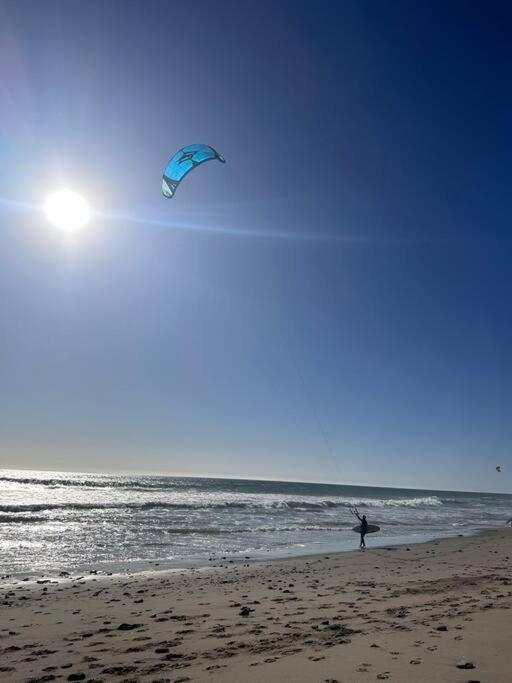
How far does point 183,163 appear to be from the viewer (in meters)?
14.0

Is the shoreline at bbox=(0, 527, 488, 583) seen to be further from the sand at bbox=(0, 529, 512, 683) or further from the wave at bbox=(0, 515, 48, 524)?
the wave at bbox=(0, 515, 48, 524)

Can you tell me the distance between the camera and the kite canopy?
13.7m

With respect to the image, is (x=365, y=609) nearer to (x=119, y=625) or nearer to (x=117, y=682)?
(x=119, y=625)

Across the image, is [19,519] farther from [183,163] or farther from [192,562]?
[183,163]

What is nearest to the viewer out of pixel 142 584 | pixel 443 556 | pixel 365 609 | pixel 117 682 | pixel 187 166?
pixel 117 682

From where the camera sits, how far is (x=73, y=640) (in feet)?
20.1

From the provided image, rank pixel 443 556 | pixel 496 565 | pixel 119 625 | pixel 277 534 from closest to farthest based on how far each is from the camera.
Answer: pixel 119 625
pixel 496 565
pixel 443 556
pixel 277 534

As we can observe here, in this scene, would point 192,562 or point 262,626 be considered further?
point 192,562

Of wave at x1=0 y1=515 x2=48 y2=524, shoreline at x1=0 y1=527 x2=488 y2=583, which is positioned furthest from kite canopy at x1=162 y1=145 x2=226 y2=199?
wave at x1=0 y1=515 x2=48 y2=524

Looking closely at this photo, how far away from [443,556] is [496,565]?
7.15 ft

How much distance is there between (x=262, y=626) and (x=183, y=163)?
11863 mm

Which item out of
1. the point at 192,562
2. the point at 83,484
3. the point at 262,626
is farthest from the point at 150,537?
the point at 83,484

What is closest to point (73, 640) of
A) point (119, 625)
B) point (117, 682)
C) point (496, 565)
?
point (119, 625)

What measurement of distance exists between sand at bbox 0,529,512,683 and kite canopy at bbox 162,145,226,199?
1040 cm
